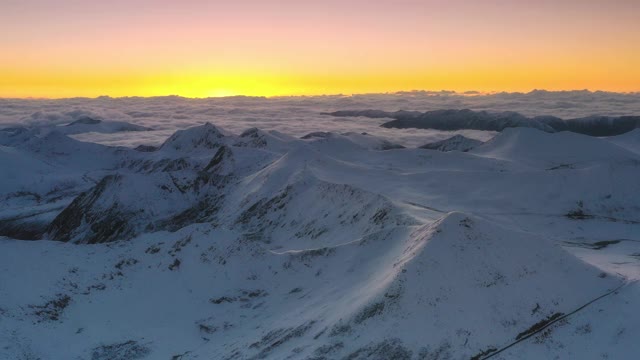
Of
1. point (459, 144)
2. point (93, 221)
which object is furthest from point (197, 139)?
point (459, 144)

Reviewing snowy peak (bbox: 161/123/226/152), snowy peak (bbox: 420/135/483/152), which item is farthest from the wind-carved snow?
snowy peak (bbox: 420/135/483/152)

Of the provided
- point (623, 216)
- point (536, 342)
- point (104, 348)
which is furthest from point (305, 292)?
point (623, 216)

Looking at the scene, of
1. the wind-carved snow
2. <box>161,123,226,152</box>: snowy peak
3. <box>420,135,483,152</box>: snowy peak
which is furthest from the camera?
<box>420,135,483,152</box>: snowy peak

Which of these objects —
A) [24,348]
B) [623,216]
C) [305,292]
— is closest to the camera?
[24,348]

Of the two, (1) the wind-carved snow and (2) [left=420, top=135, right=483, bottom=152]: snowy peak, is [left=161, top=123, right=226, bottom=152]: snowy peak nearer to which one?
(1) the wind-carved snow

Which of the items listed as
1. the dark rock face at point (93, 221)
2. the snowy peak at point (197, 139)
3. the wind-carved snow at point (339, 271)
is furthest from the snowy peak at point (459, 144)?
the dark rock face at point (93, 221)

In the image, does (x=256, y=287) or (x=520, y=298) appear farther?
(x=256, y=287)

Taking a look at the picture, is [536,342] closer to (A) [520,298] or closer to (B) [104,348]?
(A) [520,298]

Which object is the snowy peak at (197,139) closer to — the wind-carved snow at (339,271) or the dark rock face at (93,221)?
the dark rock face at (93,221)
